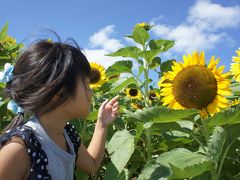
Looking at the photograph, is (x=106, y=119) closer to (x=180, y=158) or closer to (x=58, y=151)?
(x=58, y=151)

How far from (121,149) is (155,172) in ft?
1.09

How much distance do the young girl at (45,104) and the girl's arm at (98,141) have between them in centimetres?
22

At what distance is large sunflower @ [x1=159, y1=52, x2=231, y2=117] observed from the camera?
93.7 inches

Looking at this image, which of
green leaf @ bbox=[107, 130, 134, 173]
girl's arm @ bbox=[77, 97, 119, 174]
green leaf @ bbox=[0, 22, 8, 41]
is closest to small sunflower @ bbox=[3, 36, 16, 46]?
green leaf @ bbox=[0, 22, 8, 41]

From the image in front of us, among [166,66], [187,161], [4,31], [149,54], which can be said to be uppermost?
[4,31]

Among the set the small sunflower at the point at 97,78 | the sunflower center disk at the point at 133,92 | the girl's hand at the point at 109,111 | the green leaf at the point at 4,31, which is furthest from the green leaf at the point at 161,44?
the sunflower center disk at the point at 133,92

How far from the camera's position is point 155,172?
7.34 ft

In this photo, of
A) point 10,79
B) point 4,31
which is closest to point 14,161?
point 10,79

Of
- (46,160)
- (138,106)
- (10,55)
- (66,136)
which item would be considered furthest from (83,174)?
(138,106)

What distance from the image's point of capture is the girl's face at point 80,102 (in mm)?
2281

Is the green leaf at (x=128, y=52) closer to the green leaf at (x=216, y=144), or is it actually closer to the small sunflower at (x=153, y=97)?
the small sunflower at (x=153, y=97)

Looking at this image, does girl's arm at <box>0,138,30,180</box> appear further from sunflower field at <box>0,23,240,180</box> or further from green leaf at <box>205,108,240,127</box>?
green leaf at <box>205,108,240,127</box>

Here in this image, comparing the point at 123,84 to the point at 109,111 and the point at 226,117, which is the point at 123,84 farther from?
the point at 226,117

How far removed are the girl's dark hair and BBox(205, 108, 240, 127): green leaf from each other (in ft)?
2.05
